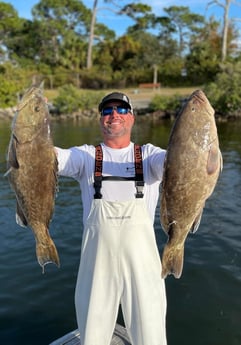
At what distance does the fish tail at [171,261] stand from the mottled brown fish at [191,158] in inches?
15.8

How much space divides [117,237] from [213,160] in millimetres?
1137

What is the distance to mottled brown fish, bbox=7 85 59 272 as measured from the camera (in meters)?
3.55

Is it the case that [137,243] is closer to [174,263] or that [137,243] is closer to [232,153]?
[174,263]

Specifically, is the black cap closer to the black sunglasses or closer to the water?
the black sunglasses

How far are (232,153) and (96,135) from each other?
513 inches

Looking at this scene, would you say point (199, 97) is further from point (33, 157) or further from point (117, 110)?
point (33, 157)

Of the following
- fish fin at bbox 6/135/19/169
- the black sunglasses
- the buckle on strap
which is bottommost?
the buckle on strap

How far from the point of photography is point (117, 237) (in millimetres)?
3729

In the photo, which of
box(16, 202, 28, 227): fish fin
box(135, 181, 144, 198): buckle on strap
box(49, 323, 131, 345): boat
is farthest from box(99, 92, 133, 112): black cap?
box(49, 323, 131, 345): boat

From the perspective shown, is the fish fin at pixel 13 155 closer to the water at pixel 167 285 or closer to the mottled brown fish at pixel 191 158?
the mottled brown fish at pixel 191 158

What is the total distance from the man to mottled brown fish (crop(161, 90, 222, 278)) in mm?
298

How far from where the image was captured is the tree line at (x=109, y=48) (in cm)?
6388

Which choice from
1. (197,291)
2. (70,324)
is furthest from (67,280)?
(197,291)

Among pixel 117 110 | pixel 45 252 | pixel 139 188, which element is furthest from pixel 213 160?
pixel 45 252
